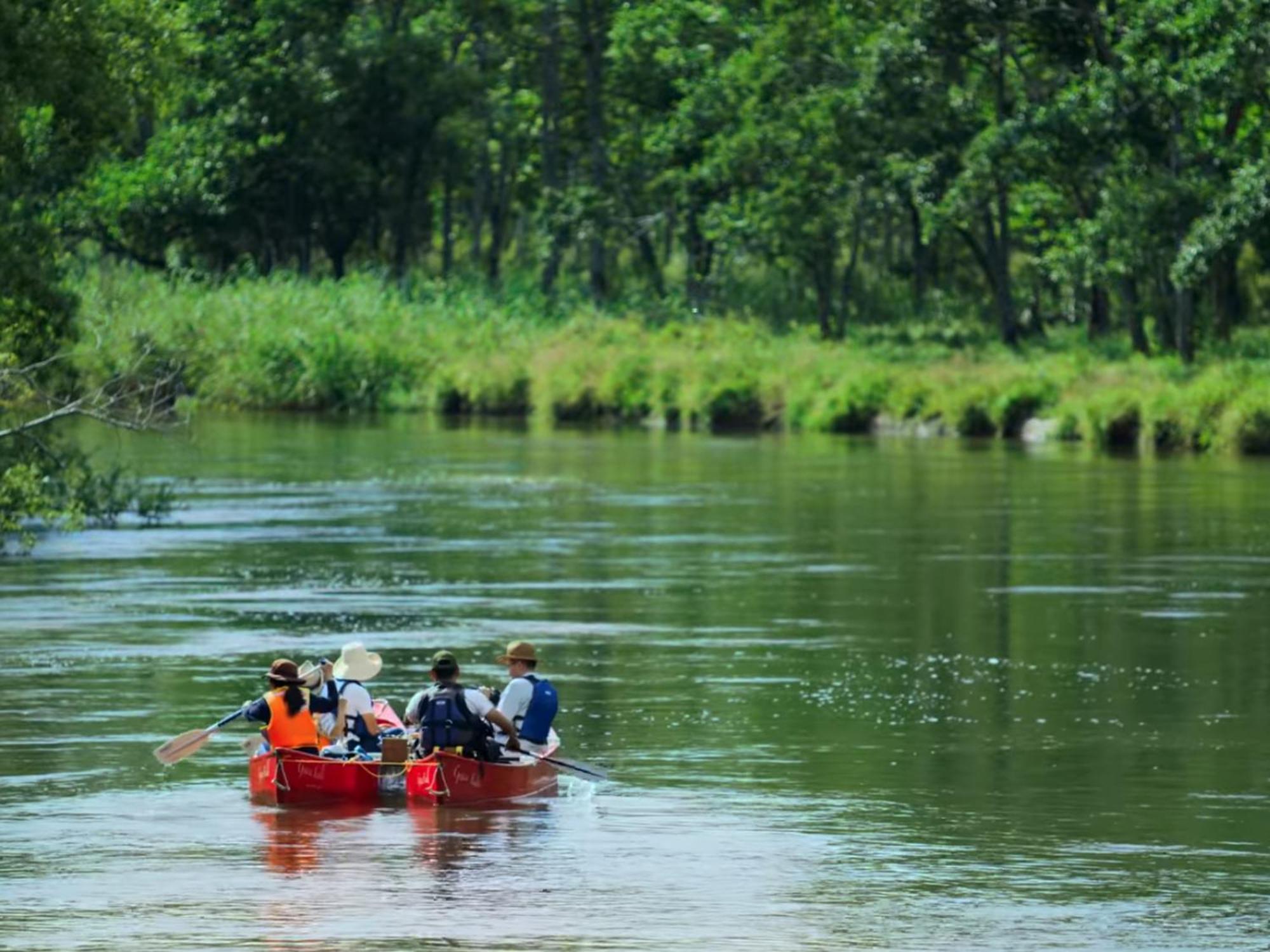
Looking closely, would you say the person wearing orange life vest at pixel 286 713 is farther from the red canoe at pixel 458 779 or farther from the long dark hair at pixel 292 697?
the red canoe at pixel 458 779

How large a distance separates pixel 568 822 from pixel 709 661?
9.40 meters

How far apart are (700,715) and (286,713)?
18.7ft

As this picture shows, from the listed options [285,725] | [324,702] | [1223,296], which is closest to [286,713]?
[285,725]

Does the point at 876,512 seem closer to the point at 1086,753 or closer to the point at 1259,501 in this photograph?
the point at 1259,501

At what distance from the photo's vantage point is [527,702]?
21.0 m

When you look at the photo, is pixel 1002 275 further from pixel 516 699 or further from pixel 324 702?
pixel 324 702

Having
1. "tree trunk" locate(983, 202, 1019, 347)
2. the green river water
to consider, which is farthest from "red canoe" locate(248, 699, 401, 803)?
"tree trunk" locate(983, 202, 1019, 347)

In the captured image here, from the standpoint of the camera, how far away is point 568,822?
1997cm

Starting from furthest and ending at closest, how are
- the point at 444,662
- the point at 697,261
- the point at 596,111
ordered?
the point at 697,261 < the point at 596,111 < the point at 444,662

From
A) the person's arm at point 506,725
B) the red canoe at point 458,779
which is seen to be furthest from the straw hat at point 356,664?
the person's arm at point 506,725

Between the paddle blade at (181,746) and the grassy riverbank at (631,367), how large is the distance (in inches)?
1733

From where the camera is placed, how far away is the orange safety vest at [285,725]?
20422 mm

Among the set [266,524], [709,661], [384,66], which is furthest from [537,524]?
[384,66]

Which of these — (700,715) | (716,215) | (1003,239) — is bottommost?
(700,715)
